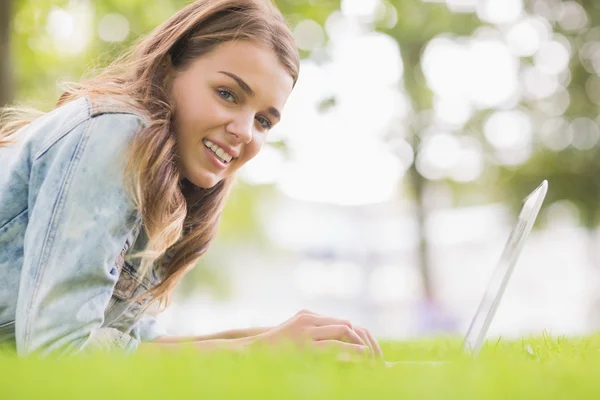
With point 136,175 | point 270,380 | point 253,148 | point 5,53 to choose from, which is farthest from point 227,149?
point 5,53

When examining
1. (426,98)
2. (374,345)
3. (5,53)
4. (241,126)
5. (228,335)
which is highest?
(241,126)

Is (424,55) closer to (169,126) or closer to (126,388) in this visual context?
(169,126)

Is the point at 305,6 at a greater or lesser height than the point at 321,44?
greater

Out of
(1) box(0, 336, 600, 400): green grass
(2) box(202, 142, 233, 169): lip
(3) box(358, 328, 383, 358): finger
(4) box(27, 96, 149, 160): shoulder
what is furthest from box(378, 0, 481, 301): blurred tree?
(1) box(0, 336, 600, 400): green grass

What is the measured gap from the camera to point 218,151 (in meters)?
2.42

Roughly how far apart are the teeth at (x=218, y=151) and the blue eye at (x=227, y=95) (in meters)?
0.17

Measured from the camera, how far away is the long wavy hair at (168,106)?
2082mm

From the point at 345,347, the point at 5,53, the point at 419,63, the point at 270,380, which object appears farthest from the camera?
the point at 419,63

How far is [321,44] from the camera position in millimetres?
7359

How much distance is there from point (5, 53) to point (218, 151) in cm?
425

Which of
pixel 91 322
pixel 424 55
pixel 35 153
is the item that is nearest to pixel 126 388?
pixel 91 322

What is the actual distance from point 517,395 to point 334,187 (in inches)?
648

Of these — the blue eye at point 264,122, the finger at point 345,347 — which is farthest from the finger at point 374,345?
the blue eye at point 264,122

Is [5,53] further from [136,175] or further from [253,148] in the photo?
[136,175]
